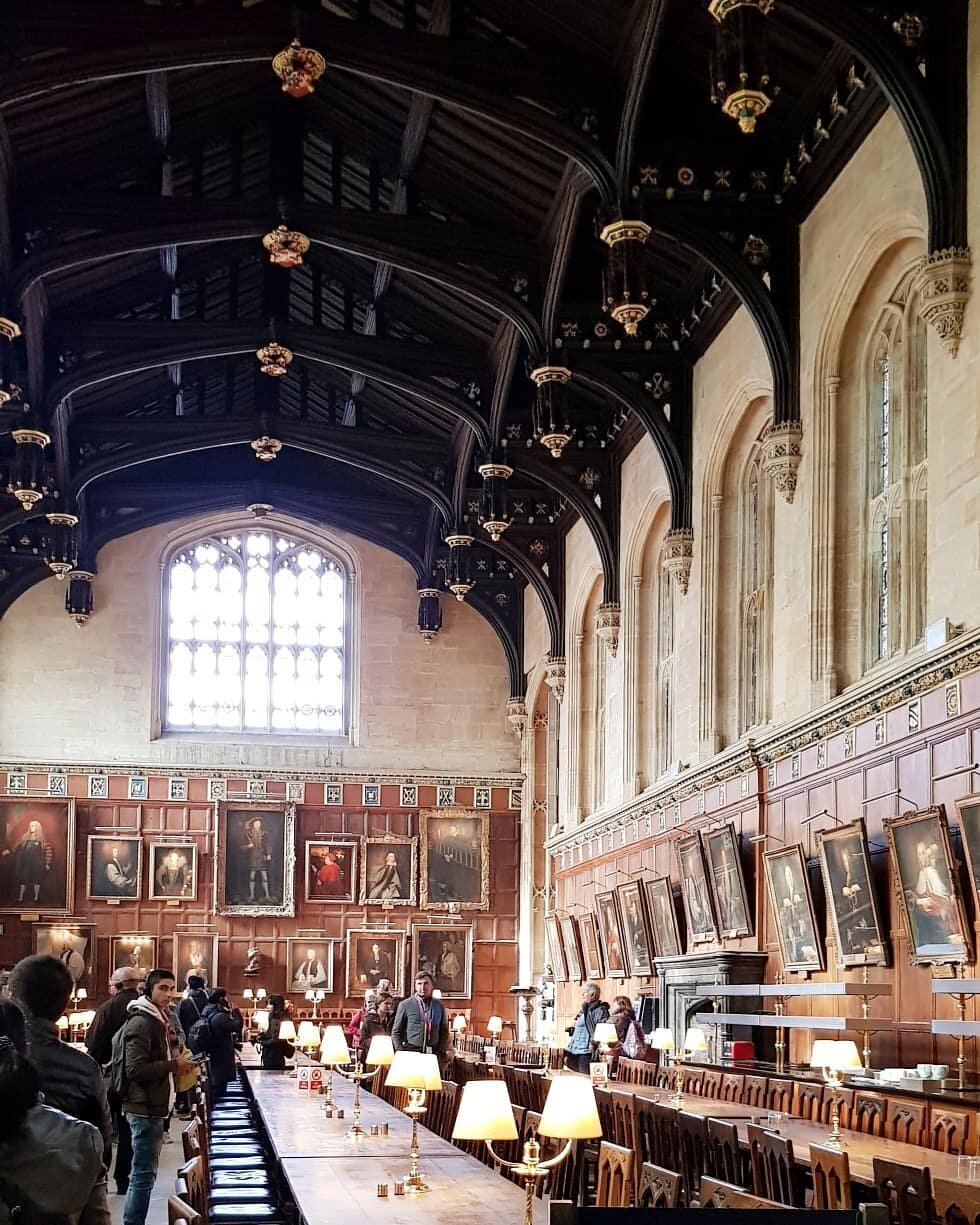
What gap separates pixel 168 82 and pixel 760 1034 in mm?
10652

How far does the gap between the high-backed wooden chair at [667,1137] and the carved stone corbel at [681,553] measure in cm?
914

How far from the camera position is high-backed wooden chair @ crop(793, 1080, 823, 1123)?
1021cm

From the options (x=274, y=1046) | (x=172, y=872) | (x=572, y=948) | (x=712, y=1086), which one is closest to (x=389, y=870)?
(x=172, y=872)

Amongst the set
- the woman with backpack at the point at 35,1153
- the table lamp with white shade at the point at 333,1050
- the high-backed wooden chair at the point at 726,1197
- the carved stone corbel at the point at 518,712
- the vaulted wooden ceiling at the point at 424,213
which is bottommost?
the table lamp with white shade at the point at 333,1050

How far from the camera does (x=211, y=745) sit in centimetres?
2742

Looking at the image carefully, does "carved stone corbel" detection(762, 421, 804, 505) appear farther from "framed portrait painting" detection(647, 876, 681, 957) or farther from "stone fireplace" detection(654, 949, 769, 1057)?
"framed portrait painting" detection(647, 876, 681, 957)

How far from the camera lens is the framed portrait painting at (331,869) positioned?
1073 inches

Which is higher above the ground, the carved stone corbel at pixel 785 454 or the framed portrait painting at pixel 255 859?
the carved stone corbel at pixel 785 454

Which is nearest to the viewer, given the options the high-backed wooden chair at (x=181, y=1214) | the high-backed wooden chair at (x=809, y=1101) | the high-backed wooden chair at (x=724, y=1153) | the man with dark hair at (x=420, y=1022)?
the high-backed wooden chair at (x=181, y=1214)

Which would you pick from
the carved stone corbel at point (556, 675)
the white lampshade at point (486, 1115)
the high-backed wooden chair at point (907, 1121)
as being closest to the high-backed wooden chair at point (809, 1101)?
the high-backed wooden chair at point (907, 1121)

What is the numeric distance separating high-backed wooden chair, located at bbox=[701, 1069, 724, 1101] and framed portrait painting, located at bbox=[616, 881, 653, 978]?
6117 millimetres

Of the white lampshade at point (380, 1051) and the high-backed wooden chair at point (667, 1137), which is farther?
the white lampshade at point (380, 1051)

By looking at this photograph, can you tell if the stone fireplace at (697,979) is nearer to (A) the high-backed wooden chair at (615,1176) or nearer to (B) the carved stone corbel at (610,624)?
(B) the carved stone corbel at (610,624)

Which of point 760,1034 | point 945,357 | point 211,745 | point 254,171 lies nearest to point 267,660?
point 211,745
